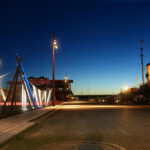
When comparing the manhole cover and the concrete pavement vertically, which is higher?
the concrete pavement

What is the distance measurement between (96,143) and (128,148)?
1071 millimetres

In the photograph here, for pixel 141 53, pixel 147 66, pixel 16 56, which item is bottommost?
pixel 16 56

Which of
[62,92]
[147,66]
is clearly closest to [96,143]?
[147,66]

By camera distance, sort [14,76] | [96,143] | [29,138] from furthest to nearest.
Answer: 1. [14,76]
2. [29,138]
3. [96,143]

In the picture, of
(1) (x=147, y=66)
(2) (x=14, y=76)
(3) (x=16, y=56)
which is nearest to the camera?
(2) (x=14, y=76)

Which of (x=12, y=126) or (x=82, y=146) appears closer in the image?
(x=82, y=146)

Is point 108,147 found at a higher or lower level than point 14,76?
lower

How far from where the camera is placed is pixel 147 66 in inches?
2489

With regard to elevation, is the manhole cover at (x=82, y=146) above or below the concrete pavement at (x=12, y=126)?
below

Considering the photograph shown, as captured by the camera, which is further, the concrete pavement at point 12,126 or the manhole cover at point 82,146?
the concrete pavement at point 12,126

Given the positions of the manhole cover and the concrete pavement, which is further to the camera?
the concrete pavement

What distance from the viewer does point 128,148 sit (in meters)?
6.32

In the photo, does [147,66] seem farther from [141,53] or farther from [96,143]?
[96,143]

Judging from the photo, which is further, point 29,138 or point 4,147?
point 29,138
